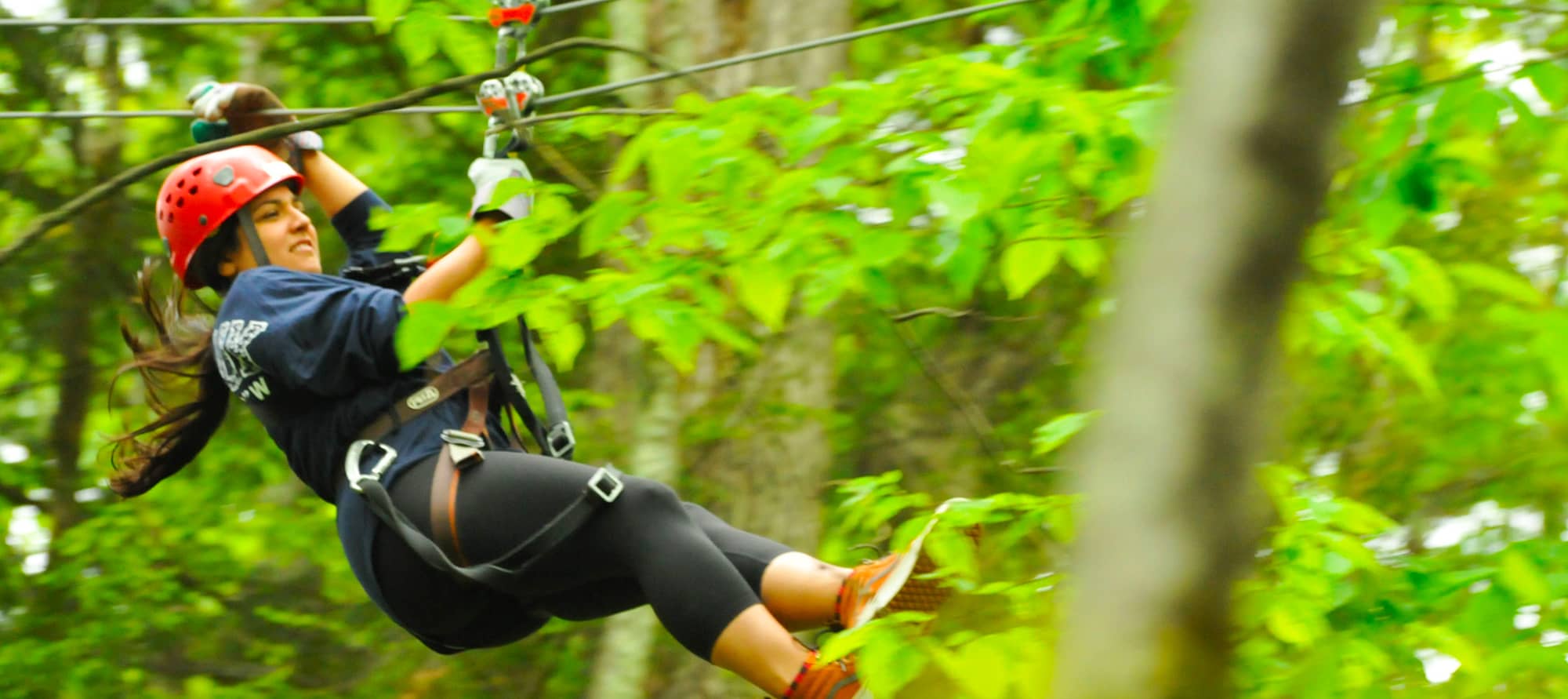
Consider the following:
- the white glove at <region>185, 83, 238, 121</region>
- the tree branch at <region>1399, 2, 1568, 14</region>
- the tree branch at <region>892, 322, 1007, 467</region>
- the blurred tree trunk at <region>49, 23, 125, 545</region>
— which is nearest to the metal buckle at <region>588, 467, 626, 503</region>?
the white glove at <region>185, 83, 238, 121</region>

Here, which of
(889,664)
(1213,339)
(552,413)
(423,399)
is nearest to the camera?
(1213,339)

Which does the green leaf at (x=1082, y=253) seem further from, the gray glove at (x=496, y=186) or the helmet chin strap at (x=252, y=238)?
the helmet chin strap at (x=252, y=238)

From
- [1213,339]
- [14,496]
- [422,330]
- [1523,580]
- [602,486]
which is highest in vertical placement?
[1213,339]

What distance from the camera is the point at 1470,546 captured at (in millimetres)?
4875

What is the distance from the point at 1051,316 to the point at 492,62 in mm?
3328

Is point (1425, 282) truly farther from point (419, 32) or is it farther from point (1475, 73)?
point (419, 32)

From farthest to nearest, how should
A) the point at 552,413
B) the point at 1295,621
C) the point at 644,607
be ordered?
the point at 644,607, the point at 552,413, the point at 1295,621

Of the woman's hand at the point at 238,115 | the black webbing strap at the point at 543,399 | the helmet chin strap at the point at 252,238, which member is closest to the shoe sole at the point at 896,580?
the black webbing strap at the point at 543,399

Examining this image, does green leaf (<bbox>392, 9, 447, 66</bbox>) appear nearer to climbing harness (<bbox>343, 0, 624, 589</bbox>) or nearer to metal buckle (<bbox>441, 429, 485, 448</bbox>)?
climbing harness (<bbox>343, 0, 624, 589</bbox>)

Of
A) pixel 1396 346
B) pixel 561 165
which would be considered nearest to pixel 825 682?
pixel 1396 346

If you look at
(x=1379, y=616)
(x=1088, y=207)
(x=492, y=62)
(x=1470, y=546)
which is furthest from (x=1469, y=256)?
(x=492, y=62)

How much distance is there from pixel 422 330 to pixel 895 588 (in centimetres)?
86

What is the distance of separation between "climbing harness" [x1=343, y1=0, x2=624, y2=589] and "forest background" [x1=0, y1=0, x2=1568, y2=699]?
0.17 meters

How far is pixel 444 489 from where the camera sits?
2.63 meters
